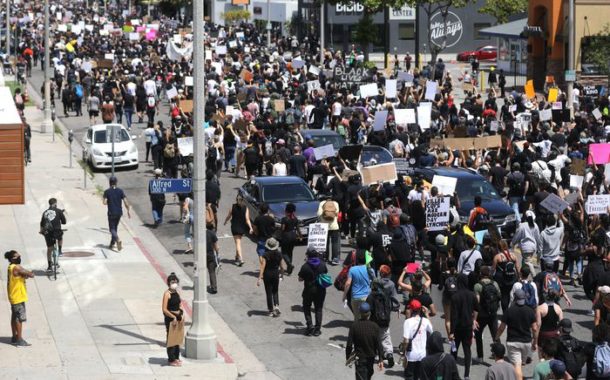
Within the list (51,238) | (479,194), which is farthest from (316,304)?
(479,194)

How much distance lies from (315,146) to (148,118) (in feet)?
48.1

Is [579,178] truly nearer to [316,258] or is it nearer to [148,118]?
[316,258]

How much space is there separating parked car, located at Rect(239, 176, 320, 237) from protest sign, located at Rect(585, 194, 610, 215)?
620 cm

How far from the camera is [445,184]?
27812 mm

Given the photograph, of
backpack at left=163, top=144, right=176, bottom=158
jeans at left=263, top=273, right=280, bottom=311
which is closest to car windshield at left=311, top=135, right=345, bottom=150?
backpack at left=163, top=144, right=176, bottom=158

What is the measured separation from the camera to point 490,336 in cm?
2188

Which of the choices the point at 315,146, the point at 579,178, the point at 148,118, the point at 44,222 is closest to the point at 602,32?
the point at 148,118

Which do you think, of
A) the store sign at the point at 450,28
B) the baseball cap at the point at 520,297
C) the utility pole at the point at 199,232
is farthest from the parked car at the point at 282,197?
the store sign at the point at 450,28

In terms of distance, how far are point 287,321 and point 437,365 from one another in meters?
7.26

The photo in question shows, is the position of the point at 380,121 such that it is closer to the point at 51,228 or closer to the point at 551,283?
the point at 51,228

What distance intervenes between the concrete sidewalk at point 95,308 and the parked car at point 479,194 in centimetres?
598

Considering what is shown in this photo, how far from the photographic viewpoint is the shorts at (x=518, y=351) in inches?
736

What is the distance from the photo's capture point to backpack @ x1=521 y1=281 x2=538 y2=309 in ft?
63.4

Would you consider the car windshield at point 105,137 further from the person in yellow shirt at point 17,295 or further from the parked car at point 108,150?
the person in yellow shirt at point 17,295
